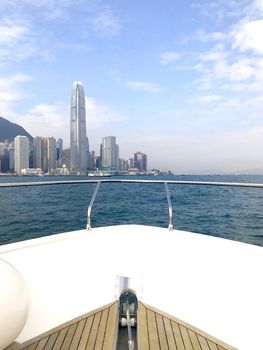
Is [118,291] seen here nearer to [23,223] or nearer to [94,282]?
[94,282]

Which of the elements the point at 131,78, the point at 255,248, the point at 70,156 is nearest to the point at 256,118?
the point at 131,78

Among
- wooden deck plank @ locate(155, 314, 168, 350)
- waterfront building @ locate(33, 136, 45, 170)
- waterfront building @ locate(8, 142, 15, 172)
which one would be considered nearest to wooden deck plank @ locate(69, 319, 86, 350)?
wooden deck plank @ locate(155, 314, 168, 350)

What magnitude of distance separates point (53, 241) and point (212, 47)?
574cm

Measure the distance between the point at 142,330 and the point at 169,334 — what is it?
0.14 m

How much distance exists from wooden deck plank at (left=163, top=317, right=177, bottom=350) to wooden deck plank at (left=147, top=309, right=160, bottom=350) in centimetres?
5

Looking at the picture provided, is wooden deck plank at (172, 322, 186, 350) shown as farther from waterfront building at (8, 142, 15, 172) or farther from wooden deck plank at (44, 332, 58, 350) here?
waterfront building at (8, 142, 15, 172)

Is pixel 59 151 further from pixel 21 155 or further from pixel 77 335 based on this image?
pixel 77 335

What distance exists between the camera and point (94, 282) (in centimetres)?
185

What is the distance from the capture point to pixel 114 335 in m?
1.41

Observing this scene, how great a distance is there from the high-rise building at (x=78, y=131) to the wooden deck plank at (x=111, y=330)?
40605mm

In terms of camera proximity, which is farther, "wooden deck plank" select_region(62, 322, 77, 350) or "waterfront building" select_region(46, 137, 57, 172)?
"waterfront building" select_region(46, 137, 57, 172)

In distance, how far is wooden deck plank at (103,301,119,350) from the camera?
136cm

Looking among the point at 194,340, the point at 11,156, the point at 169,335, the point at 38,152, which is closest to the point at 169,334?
the point at 169,335

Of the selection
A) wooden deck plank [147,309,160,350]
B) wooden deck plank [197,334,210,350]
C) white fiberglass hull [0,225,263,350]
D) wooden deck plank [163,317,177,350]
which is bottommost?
wooden deck plank [197,334,210,350]
